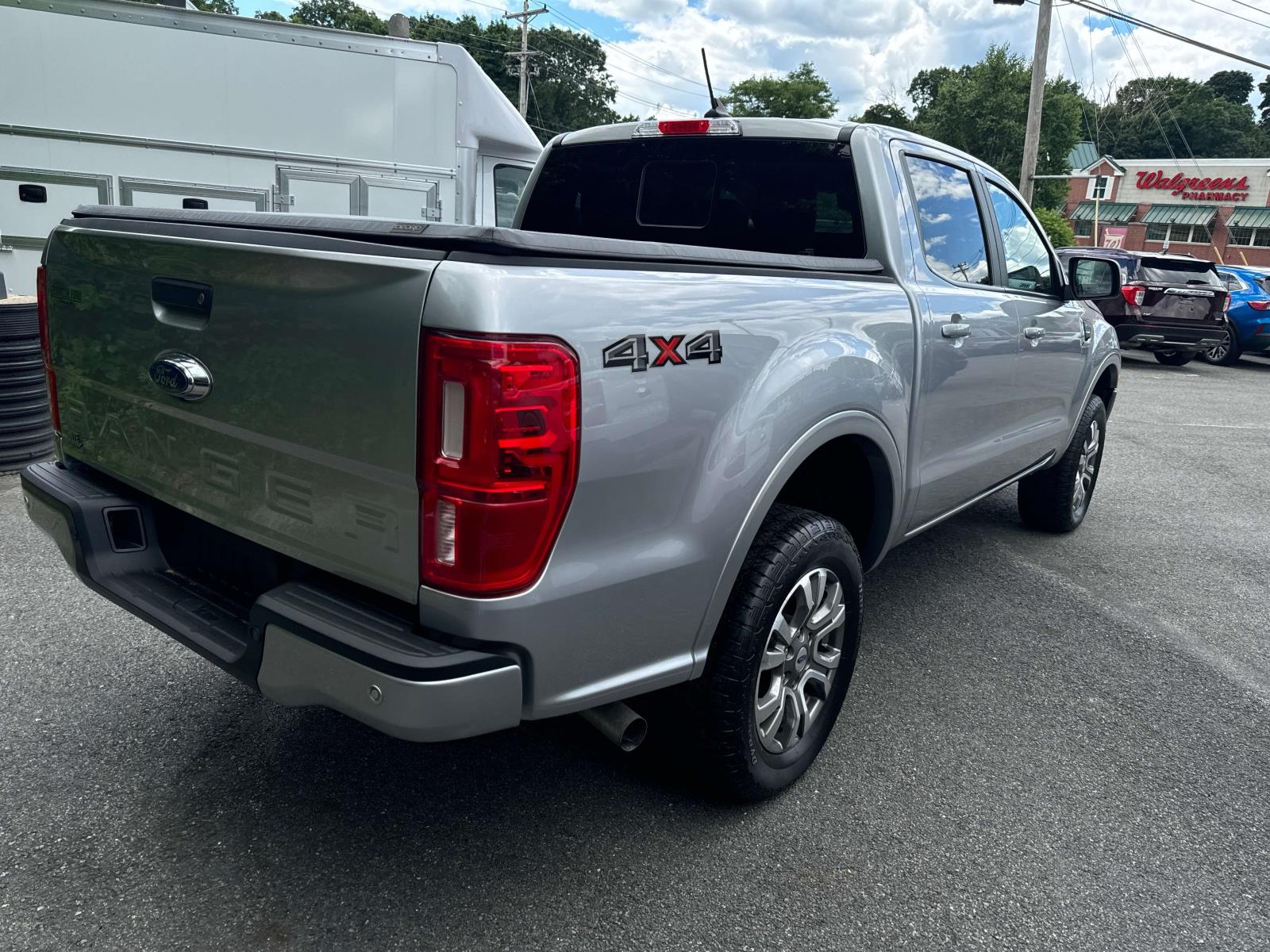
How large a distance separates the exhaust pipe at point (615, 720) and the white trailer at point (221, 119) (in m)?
7.53

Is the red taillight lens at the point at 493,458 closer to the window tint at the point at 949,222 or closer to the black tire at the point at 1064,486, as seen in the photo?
the window tint at the point at 949,222

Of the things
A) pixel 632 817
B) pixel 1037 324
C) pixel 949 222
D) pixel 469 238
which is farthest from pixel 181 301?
pixel 1037 324

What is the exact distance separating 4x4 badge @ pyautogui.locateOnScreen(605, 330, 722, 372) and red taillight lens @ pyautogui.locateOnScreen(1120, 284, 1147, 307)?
13.3 meters

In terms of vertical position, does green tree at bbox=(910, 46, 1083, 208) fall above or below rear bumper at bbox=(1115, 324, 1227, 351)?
above

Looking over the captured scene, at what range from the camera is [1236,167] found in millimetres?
48031

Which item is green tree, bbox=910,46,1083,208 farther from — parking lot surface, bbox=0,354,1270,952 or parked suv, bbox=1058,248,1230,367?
parking lot surface, bbox=0,354,1270,952

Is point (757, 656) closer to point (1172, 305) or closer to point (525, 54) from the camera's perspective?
point (1172, 305)

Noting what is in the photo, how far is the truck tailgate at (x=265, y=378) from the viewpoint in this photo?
1839mm

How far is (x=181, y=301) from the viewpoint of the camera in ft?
7.28

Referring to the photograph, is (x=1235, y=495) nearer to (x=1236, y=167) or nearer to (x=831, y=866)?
(x=831, y=866)

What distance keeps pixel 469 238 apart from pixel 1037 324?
124 inches

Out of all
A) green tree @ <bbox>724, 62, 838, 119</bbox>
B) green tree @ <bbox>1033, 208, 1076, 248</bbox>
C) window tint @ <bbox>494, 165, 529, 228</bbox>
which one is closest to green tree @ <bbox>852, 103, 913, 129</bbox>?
green tree @ <bbox>724, 62, 838, 119</bbox>

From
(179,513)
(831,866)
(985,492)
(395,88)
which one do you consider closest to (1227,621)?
(985,492)

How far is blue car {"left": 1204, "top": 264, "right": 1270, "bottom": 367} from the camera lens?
587 inches
